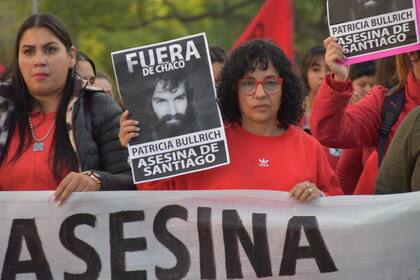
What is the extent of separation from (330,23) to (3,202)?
1.62m

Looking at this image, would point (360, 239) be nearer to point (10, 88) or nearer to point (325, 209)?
point (325, 209)

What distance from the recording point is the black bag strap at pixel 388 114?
18.7 feet

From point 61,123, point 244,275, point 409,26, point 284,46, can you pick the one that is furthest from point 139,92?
point 284,46

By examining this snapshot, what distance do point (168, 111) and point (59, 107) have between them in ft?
1.91

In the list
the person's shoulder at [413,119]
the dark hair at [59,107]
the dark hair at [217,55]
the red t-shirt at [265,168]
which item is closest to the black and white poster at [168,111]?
the red t-shirt at [265,168]

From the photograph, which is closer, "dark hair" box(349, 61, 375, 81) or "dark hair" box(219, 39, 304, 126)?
"dark hair" box(219, 39, 304, 126)

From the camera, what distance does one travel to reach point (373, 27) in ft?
18.2

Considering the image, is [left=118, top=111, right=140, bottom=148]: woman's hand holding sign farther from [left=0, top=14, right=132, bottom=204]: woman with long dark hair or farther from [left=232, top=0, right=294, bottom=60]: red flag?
[left=232, top=0, right=294, bottom=60]: red flag

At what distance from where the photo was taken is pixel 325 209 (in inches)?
209

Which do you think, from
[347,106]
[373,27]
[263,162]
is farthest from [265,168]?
[373,27]

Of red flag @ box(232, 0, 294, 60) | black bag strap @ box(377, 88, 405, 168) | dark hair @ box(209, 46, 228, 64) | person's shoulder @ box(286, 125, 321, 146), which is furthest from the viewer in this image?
red flag @ box(232, 0, 294, 60)

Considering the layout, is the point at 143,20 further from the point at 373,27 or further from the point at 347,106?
the point at 373,27

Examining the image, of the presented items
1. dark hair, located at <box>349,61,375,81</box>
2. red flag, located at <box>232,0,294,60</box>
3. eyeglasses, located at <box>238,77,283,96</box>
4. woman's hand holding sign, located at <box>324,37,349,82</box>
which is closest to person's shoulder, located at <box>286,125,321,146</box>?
eyeglasses, located at <box>238,77,283,96</box>

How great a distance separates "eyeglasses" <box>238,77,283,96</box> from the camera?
5.52 metres
